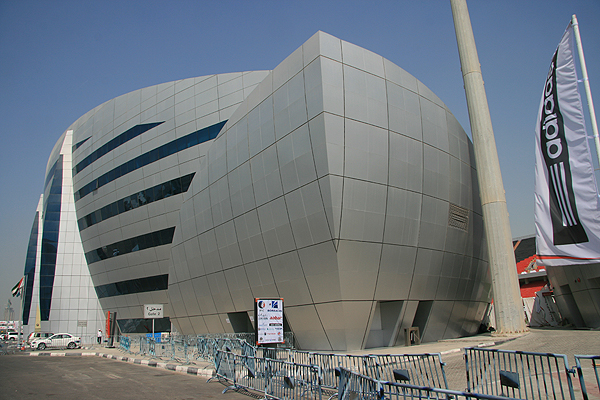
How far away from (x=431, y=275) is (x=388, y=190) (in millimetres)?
5733

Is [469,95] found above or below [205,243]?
above

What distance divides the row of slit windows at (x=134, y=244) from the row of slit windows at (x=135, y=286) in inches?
119

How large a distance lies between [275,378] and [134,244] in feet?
109

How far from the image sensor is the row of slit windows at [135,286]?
3741 centimetres

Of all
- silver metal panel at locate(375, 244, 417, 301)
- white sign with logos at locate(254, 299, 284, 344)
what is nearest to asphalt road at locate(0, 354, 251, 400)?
white sign with logos at locate(254, 299, 284, 344)

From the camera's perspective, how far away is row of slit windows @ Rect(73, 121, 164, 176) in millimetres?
38875

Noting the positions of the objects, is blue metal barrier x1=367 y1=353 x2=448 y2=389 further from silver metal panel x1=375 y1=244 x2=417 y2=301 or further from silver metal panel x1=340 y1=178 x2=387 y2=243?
silver metal panel x1=375 y1=244 x2=417 y2=301

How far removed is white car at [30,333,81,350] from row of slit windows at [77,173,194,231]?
12.3m

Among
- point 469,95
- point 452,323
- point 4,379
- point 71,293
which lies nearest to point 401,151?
point 469,95

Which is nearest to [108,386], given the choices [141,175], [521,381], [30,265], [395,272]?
[521,381]

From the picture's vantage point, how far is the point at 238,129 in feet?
75.9

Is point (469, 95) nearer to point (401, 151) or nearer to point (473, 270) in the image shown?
point (401, 151)

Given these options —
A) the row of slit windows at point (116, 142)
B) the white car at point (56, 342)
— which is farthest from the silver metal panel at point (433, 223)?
the white car at point (56, 342)

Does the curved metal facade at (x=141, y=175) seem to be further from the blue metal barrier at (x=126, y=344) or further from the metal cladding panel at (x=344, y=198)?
the metal cladding panel at (x=344, y=198)
